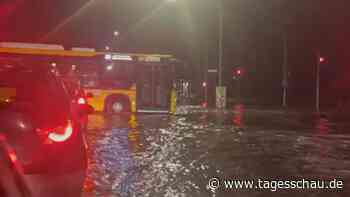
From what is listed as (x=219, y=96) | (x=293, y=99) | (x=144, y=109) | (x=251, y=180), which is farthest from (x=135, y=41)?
(x=251, y=180)

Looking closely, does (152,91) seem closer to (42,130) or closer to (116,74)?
(116,74)

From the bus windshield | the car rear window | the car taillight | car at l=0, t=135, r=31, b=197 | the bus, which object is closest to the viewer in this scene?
car at l=0, t=135, r=31, b=197

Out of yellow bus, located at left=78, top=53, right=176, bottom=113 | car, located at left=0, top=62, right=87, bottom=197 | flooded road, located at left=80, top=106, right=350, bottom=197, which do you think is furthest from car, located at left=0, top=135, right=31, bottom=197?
yellow bus, located at left=78, top=53, right=176, bottom=113

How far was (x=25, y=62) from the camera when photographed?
6277 millimetres

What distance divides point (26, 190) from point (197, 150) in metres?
10.2

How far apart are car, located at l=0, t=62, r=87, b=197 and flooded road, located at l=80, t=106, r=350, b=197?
294 cm

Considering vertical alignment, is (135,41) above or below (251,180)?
above

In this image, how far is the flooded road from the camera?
30.5 feet

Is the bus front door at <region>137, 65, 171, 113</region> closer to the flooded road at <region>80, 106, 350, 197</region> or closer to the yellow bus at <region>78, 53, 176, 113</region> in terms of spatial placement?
the yellow bus at <region>78, 53, 176, 113</region>

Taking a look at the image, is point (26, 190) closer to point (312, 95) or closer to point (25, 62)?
point (25, 62)

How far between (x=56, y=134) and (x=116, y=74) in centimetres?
2349

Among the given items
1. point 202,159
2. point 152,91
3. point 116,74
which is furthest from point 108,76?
point 202,159

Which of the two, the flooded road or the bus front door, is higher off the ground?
the bus front door

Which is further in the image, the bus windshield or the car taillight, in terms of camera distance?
the bus windshield
